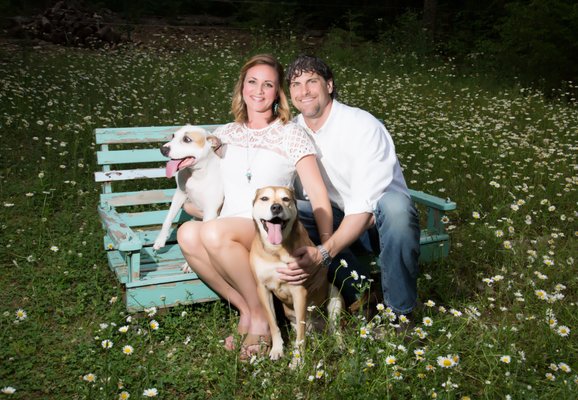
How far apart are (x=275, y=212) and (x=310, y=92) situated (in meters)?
0.89

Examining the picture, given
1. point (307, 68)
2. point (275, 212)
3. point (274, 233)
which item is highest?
point (307, 68)

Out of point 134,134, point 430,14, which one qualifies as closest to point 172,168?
point 134,134

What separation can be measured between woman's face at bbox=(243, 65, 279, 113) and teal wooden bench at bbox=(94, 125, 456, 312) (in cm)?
96

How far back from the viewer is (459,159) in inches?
232

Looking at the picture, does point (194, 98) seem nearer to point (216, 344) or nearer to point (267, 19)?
point (216, 344)

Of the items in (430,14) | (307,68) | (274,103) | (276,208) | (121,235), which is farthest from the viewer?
(430,14)

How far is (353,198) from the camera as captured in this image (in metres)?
2.96

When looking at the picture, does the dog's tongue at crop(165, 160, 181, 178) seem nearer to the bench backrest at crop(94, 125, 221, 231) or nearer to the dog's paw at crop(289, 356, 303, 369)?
the bench backrest at crop(94, 125, 221, 231)

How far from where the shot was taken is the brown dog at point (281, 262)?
255cm

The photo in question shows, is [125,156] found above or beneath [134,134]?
beneath

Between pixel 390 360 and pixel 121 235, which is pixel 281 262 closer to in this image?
pixel 390 360

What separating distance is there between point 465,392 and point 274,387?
0.83 meters

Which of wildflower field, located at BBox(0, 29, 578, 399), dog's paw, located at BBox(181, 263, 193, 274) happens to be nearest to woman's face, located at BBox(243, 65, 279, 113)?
dog's paw, located at BBox(181, 263, 193, 274)

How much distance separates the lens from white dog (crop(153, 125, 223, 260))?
3.15m
